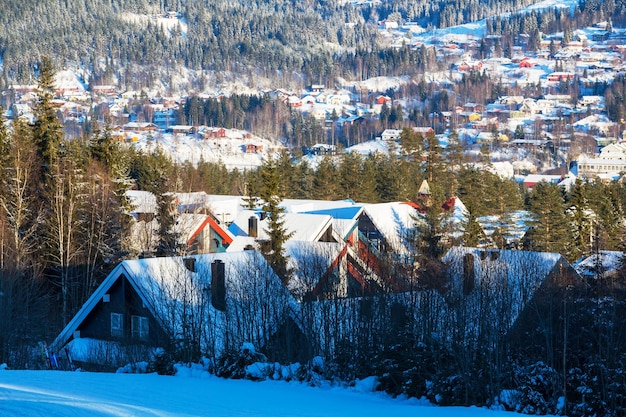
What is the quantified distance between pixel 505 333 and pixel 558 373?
168 cm

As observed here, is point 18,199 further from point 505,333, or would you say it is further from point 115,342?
point 505,333

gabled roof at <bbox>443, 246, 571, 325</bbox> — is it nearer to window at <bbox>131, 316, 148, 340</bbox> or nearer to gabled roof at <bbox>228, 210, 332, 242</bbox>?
window at <bbox>131, 316, 148, 340</bbox>

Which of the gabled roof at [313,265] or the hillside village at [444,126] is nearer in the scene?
the gabled roof at [313,265]

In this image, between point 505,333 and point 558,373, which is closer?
point 558,373

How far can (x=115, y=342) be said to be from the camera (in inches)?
747

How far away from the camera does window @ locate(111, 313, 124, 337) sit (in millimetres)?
20453

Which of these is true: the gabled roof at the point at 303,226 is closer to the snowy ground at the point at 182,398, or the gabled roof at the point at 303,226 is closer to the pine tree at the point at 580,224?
the pine tree at the point at 580,224

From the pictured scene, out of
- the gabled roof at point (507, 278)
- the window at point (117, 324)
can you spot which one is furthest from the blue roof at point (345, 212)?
the gabled roof at point (507, 278)

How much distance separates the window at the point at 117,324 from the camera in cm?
2045

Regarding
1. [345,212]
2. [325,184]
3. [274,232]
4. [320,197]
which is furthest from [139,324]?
[325,184]

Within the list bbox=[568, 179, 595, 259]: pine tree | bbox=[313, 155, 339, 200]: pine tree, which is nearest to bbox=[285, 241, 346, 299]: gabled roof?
bbox=[568, 179, 595, 259]: pine tree

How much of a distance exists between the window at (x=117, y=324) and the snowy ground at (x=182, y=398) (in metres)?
7.77

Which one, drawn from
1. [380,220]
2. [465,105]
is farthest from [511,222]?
[465,105]

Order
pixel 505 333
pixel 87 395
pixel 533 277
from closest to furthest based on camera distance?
pixel 87 395, pixel 505 333, pixel 533 277
